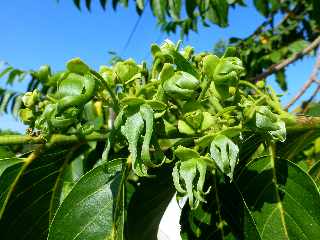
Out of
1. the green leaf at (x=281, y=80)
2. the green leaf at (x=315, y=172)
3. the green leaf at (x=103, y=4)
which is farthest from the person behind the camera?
the green leaf at (x=281, y=80)

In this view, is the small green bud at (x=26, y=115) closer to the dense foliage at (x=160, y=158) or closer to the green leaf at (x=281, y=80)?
the dense foliage at (x=160, y=158)

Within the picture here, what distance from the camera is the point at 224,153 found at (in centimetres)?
69

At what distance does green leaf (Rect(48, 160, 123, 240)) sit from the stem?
49 mm

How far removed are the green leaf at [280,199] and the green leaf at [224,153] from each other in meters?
0.14

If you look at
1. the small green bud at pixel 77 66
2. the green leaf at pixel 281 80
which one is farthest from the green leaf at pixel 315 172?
the green leaf at pixel 281 80

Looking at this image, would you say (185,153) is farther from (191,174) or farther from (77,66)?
(77,66)

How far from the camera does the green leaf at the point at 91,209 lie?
2.58ft

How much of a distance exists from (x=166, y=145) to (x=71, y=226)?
0.64 feet

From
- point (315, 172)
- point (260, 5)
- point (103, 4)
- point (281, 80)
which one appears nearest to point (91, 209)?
point (315, 172)

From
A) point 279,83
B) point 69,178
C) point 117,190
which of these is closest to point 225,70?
point 117,190

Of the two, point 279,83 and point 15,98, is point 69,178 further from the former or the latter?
point 279,83

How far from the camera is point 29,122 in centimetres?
83

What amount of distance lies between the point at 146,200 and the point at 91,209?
134 millimetres

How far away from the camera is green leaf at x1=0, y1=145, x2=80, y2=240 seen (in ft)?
2.89
